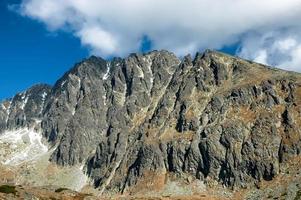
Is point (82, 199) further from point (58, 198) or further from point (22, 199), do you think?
point (22, 199)

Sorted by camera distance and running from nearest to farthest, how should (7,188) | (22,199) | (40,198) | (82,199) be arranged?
(22,199) → (40,198) → (7,188) → (82,199)

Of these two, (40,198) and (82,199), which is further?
(82,199)

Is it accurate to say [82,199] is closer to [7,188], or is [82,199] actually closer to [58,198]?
[58,198]

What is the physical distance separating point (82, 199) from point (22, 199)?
4282 centimetres

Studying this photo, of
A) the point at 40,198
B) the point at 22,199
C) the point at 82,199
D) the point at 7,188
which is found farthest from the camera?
the point at 82,199

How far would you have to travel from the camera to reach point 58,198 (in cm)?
13512

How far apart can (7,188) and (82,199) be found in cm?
2671

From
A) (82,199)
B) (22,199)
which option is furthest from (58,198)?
(22,199)

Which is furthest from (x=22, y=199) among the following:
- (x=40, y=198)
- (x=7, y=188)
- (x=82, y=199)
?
(x=82, y=199)

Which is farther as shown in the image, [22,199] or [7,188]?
[7,188]

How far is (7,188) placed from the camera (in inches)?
5007

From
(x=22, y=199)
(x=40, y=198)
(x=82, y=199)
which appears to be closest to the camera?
(x=22, y=199)

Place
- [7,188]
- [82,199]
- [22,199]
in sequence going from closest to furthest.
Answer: [22,199]
[7,188]
[82,199]

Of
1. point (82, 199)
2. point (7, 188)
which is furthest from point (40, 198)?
point (82, 199)
